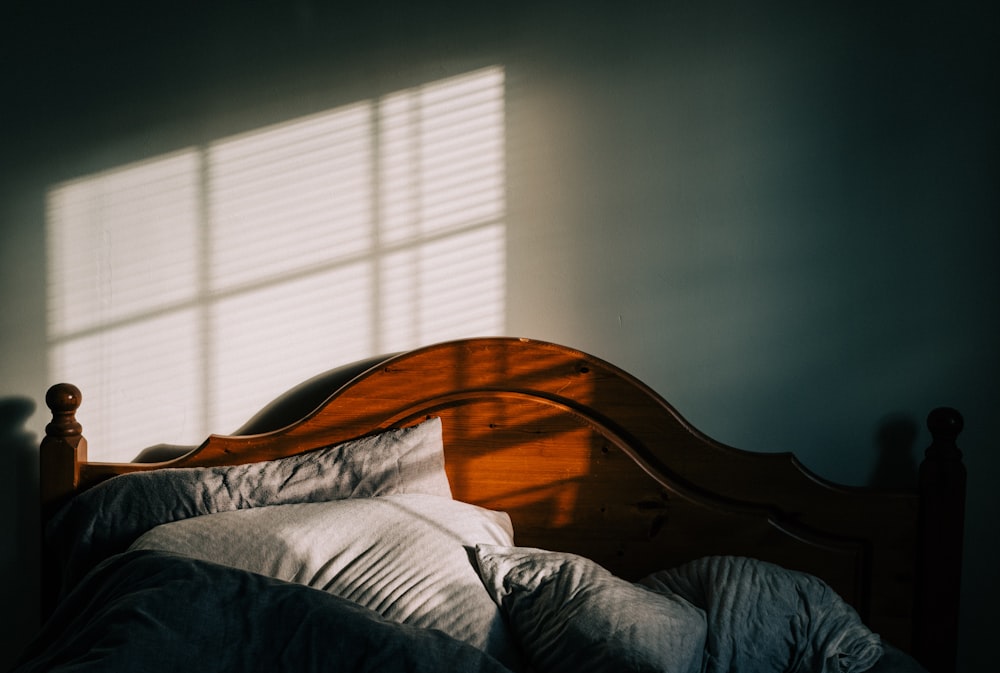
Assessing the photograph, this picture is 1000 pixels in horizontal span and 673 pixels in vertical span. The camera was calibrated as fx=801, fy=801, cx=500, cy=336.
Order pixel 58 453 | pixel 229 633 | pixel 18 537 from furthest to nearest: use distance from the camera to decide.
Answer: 1. pixel 18 537
2. pixel 58 453
3. pixel 229 633

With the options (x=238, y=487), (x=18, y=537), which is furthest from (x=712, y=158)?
(x=18, y=537)

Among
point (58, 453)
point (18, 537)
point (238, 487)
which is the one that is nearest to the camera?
point (238, 487)

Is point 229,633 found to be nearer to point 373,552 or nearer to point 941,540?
point 373,552

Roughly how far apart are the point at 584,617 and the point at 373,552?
0.49 meters

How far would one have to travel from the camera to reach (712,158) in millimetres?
2059

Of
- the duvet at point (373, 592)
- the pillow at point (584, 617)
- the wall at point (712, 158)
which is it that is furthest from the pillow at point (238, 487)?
the wall at point (712, 158)

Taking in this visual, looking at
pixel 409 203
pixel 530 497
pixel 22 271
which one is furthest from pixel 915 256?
pixel 22 271

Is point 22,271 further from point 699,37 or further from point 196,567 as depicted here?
point 699,37

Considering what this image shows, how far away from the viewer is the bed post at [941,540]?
192cm

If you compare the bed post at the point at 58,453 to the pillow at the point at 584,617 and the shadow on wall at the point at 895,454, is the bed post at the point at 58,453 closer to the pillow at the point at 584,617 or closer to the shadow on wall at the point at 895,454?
the pillow at the point at 584,617

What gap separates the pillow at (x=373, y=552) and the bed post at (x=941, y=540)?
1.06m

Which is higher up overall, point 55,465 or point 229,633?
point 55,465

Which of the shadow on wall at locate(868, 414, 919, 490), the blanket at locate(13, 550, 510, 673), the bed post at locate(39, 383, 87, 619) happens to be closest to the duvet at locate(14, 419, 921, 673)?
the blanket at locate(13, 550, 510, 673)

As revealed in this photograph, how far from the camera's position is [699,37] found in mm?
2047
